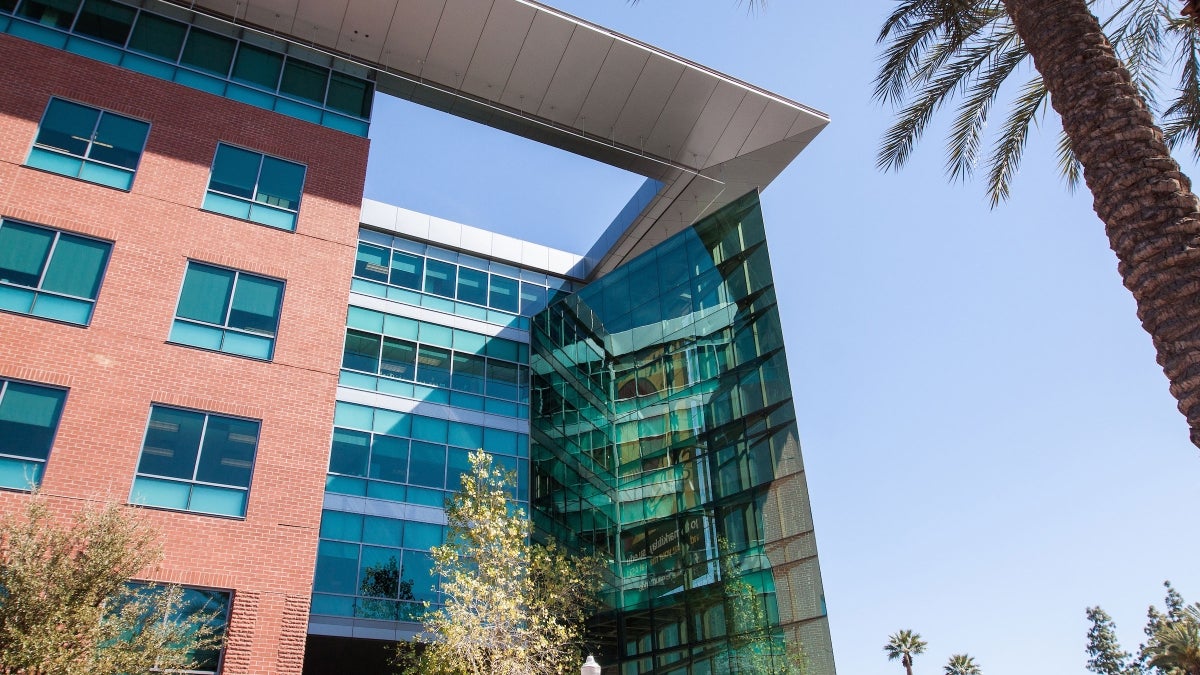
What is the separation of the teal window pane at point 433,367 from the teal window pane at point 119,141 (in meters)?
11.8

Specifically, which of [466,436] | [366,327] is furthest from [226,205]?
[466,436]

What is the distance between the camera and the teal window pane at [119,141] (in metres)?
18.4

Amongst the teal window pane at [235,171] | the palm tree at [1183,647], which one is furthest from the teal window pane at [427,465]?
the palm tree at [1183,647]

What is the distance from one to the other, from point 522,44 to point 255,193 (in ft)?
29.3

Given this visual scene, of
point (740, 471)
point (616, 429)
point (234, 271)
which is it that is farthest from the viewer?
point (616, 429)

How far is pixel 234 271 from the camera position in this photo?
1839cm

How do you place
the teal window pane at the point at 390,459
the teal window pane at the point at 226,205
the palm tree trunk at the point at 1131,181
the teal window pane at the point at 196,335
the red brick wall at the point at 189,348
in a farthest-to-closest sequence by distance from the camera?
the teal window pane at the point at 390,459, the teal window pane at the point at 226,205, the teal window pane at the point at 196,335, the red brick wall at the point at 189,348, the palm tree trunk at the point at 1131,181

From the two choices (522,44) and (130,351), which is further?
(522,44)

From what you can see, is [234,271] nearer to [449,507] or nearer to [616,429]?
[449,507]

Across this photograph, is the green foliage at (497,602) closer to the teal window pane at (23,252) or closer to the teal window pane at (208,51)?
the teal window pane at (23,252)

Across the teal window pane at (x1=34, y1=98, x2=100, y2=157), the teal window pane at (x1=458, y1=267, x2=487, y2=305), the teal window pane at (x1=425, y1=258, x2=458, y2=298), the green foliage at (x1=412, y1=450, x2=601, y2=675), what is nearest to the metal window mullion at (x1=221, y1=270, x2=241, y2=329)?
the teal window pane at (x1=34, y1=98, x2=100, y2=157)

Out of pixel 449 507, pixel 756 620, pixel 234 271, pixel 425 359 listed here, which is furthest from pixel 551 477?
pixel 234 271

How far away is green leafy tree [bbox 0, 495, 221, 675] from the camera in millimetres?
11727

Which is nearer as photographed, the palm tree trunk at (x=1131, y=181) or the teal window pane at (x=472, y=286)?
the palm tree trunk at (x=1131, y=181)
